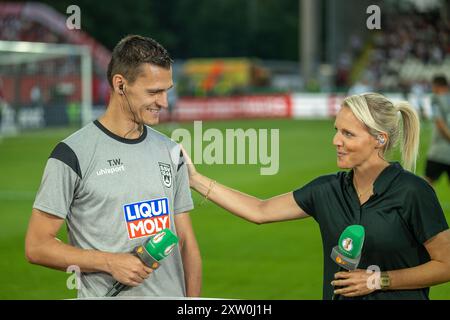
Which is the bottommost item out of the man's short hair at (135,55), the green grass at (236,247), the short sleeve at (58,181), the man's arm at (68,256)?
the green grass at (236,247)

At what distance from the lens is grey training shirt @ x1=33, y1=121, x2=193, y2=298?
3.65 meters

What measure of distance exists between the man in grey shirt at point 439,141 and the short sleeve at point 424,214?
29.5 feet

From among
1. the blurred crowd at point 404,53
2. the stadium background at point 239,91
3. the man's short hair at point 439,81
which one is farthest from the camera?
the blurred crowd at point 404,53

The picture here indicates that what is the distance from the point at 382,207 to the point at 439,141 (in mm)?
9279

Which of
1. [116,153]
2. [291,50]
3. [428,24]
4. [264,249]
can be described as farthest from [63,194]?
[291,50]

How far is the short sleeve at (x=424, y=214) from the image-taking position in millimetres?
3570

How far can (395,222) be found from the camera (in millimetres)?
3648

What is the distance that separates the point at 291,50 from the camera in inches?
2980

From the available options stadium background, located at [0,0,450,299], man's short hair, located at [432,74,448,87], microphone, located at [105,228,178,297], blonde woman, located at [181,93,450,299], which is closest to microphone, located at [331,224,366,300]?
blonde woman, located at [181,93,450,299]

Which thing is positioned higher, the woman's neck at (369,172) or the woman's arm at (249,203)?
the woman's neck at (369,172)

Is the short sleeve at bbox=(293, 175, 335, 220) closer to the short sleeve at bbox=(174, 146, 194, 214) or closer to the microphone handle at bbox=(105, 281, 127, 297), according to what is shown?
the short sleeve at bbox=(174, 146, 194, 214)

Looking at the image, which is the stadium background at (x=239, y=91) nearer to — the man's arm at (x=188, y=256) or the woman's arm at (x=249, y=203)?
the woman's arm at (x=249, y=203)

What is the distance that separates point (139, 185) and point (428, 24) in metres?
50.9

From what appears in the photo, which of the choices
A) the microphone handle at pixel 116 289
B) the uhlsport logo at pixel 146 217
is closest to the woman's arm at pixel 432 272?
Result: the uhlsport logo at pixel 146 217
